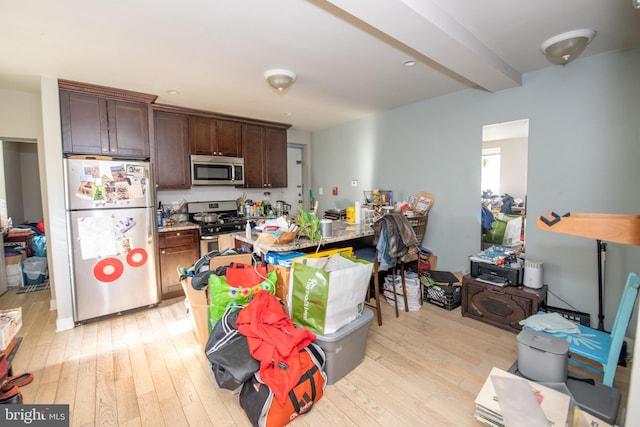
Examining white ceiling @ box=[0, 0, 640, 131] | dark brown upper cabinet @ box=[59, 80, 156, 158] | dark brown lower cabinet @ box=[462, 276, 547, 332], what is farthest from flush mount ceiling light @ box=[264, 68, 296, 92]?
dark brown lower cabinet @ box=[462, 276, 547, 332]

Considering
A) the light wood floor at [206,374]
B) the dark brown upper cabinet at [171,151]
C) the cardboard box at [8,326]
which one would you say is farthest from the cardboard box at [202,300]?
the dark brown upper cabinet at [171,151]

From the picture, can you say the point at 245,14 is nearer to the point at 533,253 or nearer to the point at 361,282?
the point at 361,282

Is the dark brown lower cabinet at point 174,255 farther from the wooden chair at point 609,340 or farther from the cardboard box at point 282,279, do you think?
the wooden chair at point 609,340

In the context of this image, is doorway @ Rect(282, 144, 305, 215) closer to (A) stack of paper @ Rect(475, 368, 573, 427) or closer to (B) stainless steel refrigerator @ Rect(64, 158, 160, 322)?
(B) stainless steel refrigerator @ Rect(64, 158, 160, 322)

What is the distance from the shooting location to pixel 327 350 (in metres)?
1.88

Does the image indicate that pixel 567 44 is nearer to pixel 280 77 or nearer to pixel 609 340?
pixel 609 340

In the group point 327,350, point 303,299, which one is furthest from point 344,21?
point 327,350

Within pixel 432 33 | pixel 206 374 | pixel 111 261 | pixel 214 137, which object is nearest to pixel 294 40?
pixel 432 33

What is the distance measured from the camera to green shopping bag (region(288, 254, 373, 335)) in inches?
71.4

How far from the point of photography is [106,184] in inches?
113

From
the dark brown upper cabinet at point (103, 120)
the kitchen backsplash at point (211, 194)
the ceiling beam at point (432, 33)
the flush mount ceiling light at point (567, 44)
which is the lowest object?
the kitchen backsplash at point (211, 194)

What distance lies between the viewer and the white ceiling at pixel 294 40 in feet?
5.59

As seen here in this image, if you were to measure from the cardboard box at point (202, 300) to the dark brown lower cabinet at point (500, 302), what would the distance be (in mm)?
2227

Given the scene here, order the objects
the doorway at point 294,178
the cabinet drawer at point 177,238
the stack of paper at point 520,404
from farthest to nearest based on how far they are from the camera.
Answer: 1. the doorway at point 294,178
2. the cabinet drawer at point 177,238
3. the stack of paper at point 520,404
